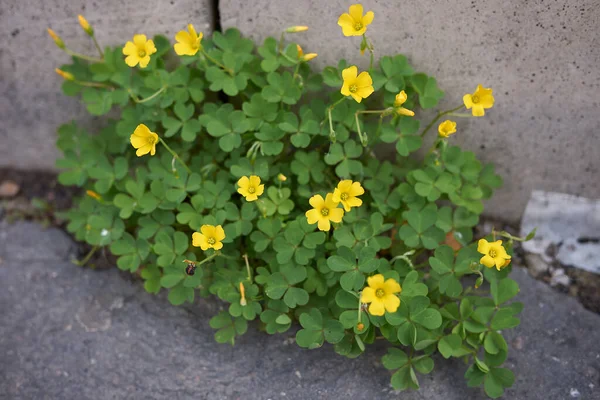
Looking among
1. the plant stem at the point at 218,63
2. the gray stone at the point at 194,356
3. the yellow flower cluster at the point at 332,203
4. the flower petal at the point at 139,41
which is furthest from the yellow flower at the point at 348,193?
the flower petal at the point at 139,41

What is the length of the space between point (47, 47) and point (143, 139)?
0.90 m

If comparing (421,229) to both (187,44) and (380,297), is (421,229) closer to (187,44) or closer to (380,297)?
(380,297)

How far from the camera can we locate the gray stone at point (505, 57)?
85.7 inches

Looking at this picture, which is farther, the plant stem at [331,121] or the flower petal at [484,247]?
the plant stem at [331,121]

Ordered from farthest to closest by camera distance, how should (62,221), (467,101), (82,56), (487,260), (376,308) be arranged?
1. (62,221)
2. (82,56)
3. (467,101)
4. (487,260)
5. (376,308)

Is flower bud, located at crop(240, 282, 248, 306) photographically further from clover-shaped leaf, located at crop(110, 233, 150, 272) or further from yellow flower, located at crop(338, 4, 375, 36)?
yellow flower, located at crop(338, 4, 375, 36)

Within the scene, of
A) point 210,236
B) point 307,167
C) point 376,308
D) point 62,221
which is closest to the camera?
point 376,308

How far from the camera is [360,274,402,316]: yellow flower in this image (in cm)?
181

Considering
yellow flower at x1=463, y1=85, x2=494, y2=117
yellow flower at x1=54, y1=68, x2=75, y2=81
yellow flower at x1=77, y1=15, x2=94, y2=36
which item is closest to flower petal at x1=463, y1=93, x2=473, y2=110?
yellow flower at x1=463, y1=85, x2=494, y2=117

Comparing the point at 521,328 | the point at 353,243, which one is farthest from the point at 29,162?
the point at 521,328

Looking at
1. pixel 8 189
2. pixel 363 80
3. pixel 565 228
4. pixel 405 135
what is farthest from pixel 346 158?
pixel 8 189

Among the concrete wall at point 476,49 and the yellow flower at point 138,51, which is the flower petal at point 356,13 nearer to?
the concrete wall at point 476,49

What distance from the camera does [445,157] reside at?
94.1 inches

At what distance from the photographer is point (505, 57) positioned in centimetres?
226
